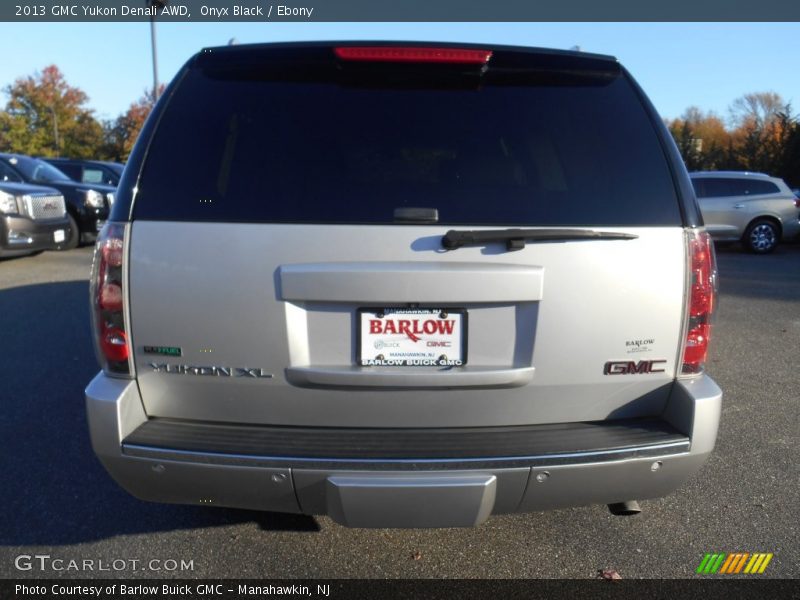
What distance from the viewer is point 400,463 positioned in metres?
2.42

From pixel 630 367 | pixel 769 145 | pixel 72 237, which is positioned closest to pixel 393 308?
pixel 630 367

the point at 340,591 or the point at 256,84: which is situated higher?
the point at 256,84

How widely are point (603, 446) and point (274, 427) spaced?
3.97 feet

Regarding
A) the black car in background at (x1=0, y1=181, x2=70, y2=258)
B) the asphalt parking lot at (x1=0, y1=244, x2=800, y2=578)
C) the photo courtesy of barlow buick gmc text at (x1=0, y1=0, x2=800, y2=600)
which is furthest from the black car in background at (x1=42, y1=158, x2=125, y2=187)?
the photo courtesy of barlow buick gmc text at (x1=0, y1=0, x2=800, y2=600)

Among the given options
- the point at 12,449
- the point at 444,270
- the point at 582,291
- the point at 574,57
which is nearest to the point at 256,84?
the point at 444,270

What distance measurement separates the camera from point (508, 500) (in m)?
2.49

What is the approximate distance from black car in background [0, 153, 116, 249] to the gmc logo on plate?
12.2m

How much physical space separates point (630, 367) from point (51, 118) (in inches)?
Answer: 2175

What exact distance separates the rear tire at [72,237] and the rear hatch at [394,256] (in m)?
10.9

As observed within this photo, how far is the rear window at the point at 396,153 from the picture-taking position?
101 inches

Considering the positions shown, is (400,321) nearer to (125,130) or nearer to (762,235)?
(762,235)

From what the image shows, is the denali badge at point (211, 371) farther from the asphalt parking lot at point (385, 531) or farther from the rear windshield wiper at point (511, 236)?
the asphalt parking lot at point (385, 531)

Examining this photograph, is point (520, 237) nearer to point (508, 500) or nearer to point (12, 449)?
point (508, 500)

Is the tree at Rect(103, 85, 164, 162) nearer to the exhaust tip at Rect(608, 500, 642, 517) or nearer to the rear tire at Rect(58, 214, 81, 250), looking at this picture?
the rear tire at Rect(58, 214, 81, 250)
